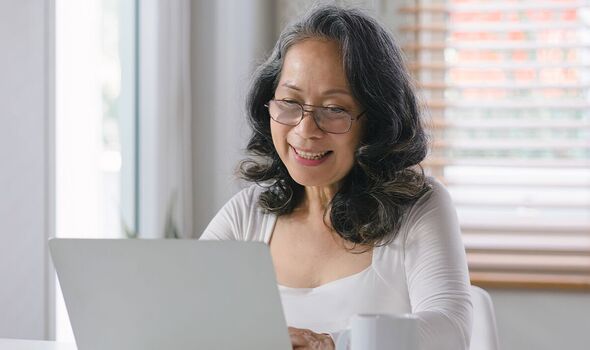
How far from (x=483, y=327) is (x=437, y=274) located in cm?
19

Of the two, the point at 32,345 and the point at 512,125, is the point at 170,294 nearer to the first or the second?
the point at 32,345

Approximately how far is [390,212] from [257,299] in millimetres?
665

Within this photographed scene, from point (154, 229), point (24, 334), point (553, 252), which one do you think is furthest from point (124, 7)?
point (553, 252)

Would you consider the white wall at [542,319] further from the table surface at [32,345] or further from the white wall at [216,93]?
the table surface at [32,345]

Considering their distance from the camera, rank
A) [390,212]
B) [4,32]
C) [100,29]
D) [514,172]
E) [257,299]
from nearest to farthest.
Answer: [257,299] → [390,212] → [4,32] → [100,29] → [514,172]

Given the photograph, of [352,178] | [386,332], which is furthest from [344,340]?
[352,178]

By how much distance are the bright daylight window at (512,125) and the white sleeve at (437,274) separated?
1.46 m

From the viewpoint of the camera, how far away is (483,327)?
1.69 meters

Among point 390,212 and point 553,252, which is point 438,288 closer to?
point 390,212

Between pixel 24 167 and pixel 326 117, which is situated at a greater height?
pixel 326 117

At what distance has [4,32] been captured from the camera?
6.90 ft

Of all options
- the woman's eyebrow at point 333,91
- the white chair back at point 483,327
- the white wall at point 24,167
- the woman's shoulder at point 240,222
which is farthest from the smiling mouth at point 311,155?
the white wall at point 24,167

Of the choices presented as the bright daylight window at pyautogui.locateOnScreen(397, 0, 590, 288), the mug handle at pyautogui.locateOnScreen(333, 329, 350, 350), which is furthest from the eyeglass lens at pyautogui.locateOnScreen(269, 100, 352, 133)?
the bright daylight window at pyautogui.locateOnScreen(397, 0, 590, 288)

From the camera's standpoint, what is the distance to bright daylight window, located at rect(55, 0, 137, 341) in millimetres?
2436
